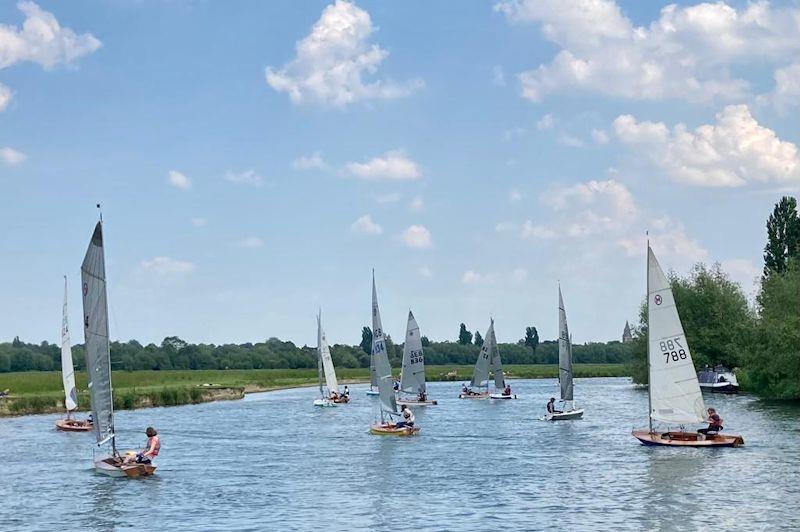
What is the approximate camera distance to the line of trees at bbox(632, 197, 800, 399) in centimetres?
9569

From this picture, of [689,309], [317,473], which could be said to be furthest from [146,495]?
[689,309]

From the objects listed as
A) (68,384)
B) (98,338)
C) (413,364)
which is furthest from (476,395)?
(98,338)

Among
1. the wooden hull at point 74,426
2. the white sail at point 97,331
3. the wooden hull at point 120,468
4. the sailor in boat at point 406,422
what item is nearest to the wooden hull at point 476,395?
the sailor in boat at point 406,422

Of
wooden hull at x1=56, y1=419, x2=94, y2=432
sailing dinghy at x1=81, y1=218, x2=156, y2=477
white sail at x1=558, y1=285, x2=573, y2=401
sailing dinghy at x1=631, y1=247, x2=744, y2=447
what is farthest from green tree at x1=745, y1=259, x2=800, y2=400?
sailing dinghy at x1=81, y1=218, x2=156, y2=477

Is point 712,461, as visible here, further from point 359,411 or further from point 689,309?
point 689,309

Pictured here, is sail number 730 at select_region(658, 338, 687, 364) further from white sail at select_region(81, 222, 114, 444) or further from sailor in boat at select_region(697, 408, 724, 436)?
white sail at select_region(81, 222, 114, 444)

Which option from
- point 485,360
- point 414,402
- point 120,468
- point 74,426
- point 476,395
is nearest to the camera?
point 120,468

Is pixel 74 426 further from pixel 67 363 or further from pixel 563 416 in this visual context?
pixel 563 416

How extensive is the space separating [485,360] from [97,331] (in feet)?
273

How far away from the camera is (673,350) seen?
57.1 m

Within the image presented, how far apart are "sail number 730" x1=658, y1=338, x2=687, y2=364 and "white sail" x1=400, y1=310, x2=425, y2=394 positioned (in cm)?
4327

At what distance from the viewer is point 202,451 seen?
64562 mm

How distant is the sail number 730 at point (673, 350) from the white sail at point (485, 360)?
218 feet

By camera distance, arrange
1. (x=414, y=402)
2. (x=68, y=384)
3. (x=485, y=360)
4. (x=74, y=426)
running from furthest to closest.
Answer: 1. (x=485, y=360)
2. (x=414, y=402)
3. (x=68, y=384)
4. (x=74, y=426)
